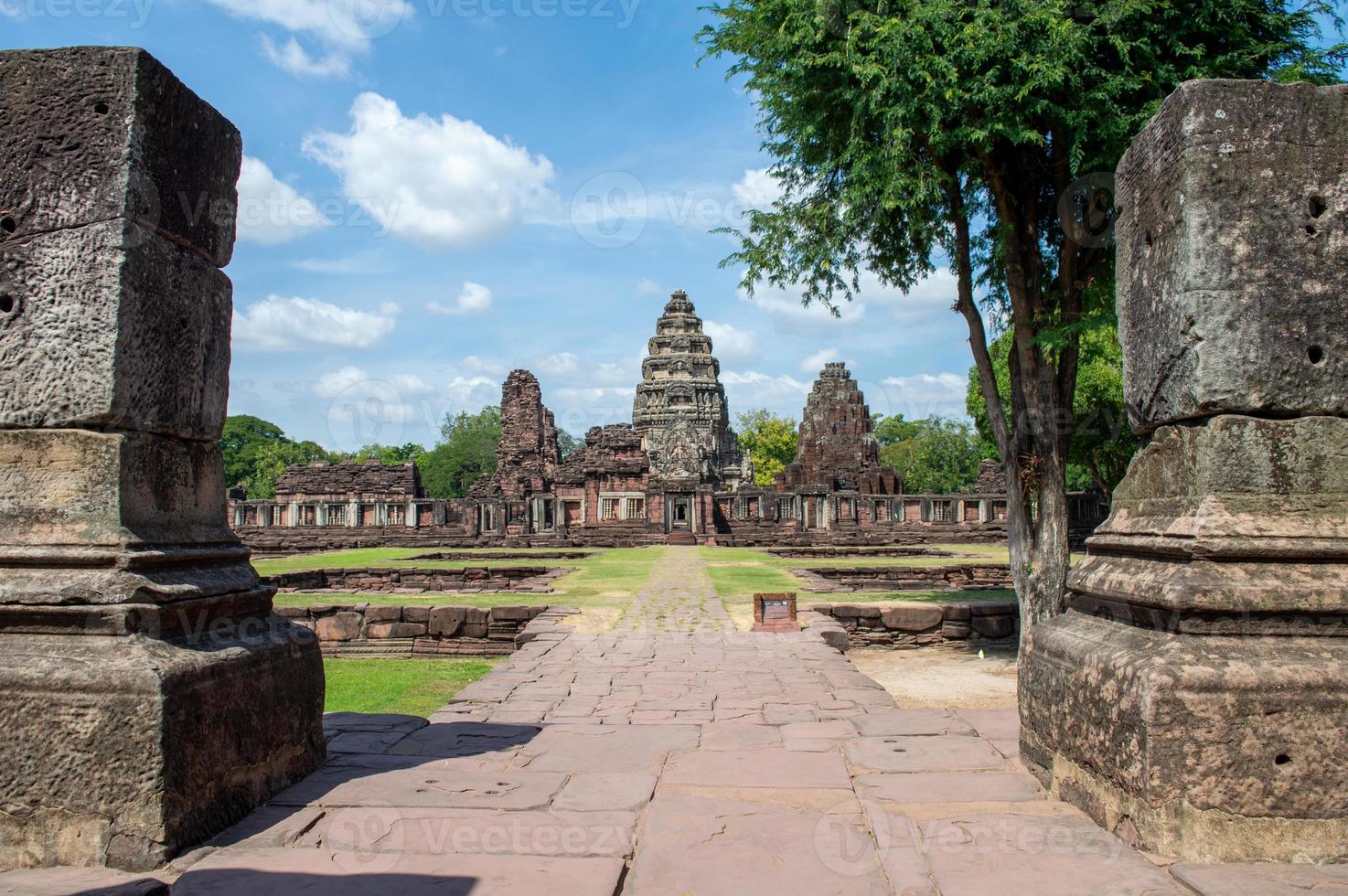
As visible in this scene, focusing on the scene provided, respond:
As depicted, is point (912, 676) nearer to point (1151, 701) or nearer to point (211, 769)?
point (1151, 701)

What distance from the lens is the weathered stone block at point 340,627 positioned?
1024 cm

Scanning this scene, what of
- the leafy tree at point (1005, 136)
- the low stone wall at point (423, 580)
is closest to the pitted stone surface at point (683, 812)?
the leafy tree at point (1005, 136)

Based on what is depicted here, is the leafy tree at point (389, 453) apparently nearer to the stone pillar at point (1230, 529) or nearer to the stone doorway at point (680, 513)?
the stone doorway at point (680, 513)

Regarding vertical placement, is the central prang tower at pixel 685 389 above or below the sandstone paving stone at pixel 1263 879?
above

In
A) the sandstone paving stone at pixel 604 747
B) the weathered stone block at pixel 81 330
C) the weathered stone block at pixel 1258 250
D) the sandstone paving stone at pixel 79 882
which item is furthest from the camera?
the sandstone paving stone at pixel 604 747

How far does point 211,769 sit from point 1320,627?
3.39 m

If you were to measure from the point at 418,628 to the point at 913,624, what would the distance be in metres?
5.58

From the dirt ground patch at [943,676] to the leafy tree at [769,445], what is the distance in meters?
54.3

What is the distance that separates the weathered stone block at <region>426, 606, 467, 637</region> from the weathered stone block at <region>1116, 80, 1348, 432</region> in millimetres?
8407

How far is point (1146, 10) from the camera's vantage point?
738cm

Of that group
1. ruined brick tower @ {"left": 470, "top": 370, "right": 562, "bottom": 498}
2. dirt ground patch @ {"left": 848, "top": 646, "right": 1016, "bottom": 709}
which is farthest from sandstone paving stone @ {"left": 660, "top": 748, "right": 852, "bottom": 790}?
ruined brick tower @ {"left": 470, "top": 370, "right": 562, "bottom": 498}

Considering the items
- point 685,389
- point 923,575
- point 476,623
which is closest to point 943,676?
point 476,623

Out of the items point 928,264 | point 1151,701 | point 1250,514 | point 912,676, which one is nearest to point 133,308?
point 1151,701

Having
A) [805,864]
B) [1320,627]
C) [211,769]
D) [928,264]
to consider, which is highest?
[928,264]
